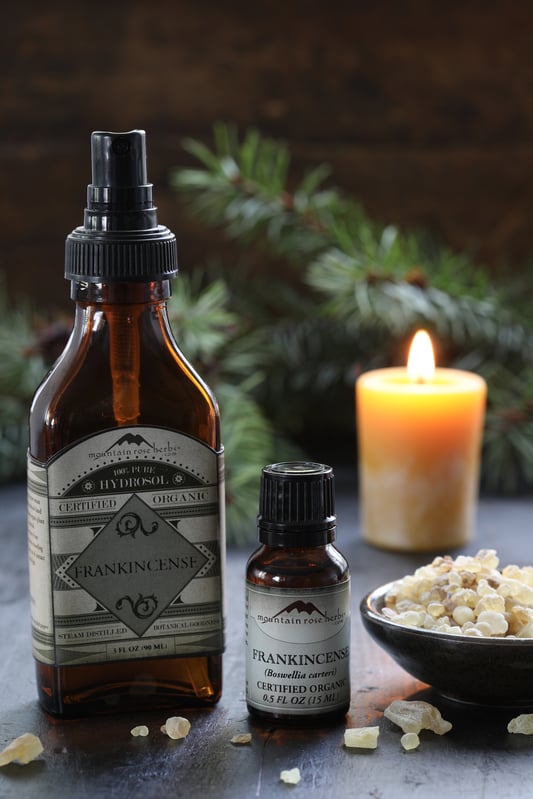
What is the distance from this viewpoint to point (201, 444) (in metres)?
0.61

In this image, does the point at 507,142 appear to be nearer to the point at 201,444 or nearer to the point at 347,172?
the point at 347,172

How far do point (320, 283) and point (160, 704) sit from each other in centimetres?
47

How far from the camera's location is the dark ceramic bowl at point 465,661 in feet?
1.90

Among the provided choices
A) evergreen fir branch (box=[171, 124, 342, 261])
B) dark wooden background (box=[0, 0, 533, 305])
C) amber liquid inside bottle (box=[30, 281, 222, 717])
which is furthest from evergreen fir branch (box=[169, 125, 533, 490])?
amber liquid inside bottle (box=[30, 281, 222, 717])

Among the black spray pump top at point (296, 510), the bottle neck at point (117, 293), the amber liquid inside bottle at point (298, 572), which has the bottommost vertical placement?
the amber liquid inside bottle at point (298, 572)

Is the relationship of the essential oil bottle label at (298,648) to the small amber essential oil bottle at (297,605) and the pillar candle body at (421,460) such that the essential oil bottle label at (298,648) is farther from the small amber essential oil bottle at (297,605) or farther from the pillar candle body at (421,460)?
the pillar candle body at (421,460)

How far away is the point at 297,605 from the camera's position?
591mm

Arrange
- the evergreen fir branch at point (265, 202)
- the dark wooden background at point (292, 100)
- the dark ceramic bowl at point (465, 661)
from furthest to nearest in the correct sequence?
the dark wooden background at point (292, 100)
the evergreen fir branch at point (265, 202)
the dark ceramic bowl at point (465, 661)

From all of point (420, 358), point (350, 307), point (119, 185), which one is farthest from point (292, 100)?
point (119, 185)

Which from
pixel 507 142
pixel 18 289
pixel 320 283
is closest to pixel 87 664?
pixel 320 283

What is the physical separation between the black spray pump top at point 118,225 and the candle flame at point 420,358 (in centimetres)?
36

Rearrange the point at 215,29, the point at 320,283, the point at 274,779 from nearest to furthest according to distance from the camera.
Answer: the point at 274,779
the point at 320,283
the point at 215,29

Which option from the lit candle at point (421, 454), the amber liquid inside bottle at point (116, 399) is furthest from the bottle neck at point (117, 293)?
the lit candle at point (421, 454)

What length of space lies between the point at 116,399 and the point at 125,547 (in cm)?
Answer: 8
